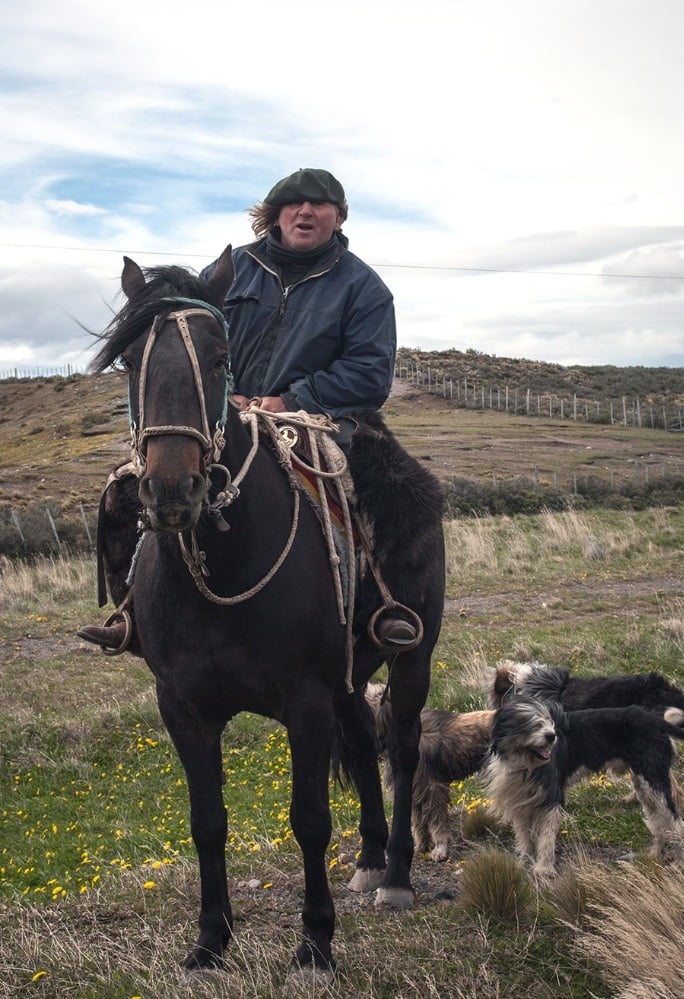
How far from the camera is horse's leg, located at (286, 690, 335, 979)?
4.18 m

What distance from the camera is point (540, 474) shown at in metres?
34.4

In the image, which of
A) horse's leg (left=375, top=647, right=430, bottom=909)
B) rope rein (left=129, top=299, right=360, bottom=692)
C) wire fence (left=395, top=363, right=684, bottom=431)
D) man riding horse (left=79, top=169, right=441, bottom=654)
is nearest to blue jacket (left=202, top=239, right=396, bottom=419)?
man riding horse (left=79, top=169, right=441, bottom=654)

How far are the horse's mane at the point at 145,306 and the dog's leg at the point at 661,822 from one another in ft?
13.6

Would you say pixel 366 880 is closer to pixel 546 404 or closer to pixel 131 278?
pixel 131 278

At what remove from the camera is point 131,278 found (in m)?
4.07

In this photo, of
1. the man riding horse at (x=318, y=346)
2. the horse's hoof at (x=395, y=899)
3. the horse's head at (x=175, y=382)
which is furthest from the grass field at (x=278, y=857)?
the horse's head at (x=175, y=382)

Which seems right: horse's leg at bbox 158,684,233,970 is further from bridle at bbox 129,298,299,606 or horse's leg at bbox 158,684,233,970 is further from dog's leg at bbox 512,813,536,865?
dog's leg at bbox 512,813,536,865

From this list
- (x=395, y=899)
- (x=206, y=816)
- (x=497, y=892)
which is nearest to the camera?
(x=206, y=816)

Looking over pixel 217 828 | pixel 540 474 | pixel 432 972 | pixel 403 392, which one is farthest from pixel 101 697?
pixel 403 392

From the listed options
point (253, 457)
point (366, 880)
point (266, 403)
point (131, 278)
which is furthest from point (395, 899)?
point (131, 278)

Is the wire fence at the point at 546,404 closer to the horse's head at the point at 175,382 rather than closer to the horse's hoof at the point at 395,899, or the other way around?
the horse's hoof at the point at 395,899

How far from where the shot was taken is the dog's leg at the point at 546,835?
5664mm

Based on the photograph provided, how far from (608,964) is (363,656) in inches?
74.9

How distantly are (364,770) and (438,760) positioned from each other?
39.7 inches
